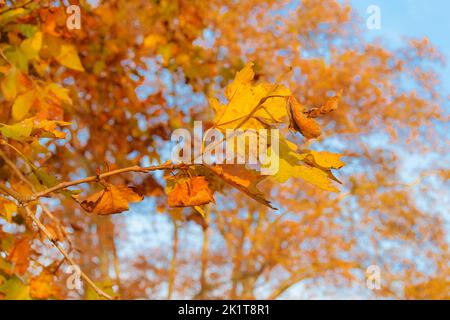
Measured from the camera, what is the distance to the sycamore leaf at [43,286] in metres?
1.51

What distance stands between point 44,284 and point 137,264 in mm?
11789

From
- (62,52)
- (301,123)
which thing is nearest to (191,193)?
(301,123)

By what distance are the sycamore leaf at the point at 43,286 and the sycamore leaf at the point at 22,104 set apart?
51cm

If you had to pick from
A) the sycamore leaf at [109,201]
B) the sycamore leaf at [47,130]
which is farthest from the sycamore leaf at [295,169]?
the sycamore leaf at [47,130]

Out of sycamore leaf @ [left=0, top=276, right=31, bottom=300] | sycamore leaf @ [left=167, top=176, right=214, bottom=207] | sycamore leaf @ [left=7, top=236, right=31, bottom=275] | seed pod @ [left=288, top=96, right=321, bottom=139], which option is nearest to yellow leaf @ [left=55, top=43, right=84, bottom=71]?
sycamore leaf @ [left=7, top=236, right=31, bottom=275]

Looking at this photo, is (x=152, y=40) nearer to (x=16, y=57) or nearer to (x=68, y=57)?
(x=68, y=57)

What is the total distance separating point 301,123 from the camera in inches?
27.7

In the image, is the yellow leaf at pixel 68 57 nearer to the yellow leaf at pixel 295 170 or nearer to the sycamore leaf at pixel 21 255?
the sycamore leaf at pixel 21 255

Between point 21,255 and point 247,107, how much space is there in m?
1.02
